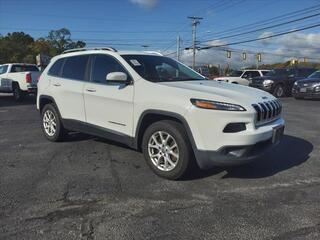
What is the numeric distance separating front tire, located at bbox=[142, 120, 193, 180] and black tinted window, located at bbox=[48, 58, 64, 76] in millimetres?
2791

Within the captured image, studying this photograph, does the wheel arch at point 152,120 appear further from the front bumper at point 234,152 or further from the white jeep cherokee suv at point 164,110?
the front bumper at point 234,152

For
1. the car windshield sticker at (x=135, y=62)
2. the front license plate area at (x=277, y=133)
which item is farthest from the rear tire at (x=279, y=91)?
the car windshield sticker at (x=135, y=62)

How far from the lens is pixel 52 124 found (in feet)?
24.2

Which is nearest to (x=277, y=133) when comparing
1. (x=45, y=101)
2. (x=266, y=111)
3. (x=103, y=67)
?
(x=266, y=111)

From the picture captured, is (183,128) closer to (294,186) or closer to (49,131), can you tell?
(294,186)

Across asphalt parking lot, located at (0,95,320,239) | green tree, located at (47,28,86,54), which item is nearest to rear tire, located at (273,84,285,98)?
asphalt parking lot, located at (0,95,320,239)

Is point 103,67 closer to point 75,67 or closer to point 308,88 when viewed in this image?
point 75,67

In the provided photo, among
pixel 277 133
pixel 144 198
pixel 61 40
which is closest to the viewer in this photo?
pixel 144 198

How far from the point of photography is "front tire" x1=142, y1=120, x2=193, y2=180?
15.8 feet

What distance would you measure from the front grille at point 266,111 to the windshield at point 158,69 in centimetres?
134

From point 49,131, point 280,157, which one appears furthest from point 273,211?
point 49,131

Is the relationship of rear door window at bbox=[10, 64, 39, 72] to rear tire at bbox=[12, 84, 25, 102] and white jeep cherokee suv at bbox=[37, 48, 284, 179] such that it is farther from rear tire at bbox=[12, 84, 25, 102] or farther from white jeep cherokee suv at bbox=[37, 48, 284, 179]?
white jeep cherokee suv at bbox=[37, 48, 284, 179]

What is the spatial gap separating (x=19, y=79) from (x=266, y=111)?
49.9 feet

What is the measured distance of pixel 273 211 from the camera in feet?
13.3
